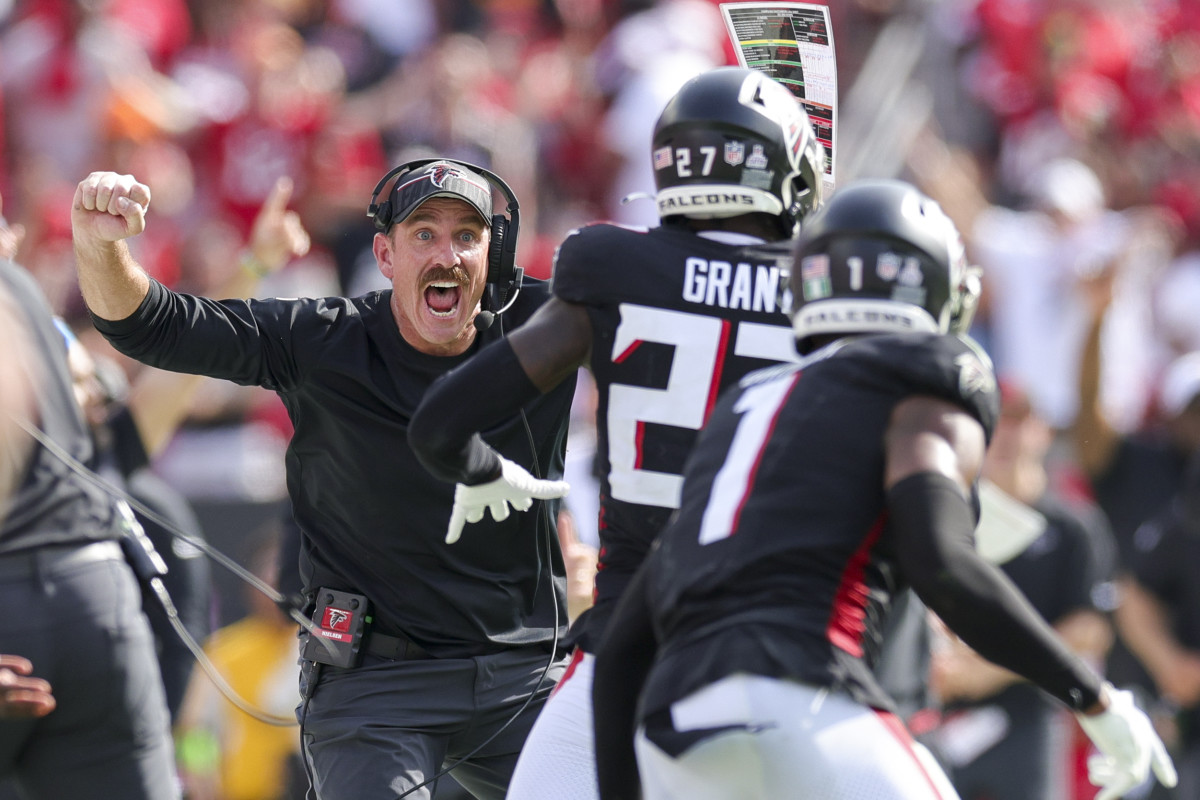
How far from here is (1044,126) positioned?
34.5 feet

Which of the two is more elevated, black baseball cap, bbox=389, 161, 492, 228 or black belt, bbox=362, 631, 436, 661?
black baseball cap, bbox=389, 161, 492, 228

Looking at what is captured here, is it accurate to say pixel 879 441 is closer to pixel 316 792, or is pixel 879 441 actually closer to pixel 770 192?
pixel 770 192

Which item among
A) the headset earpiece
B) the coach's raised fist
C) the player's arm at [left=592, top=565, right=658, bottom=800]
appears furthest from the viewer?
the headset earpiece

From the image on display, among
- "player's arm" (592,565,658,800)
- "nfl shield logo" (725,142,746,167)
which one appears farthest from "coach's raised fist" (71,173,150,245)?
"player's arm" (592,565,658,800)

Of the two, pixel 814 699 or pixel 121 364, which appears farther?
pixel 121 364

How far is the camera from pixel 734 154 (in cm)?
→ 359

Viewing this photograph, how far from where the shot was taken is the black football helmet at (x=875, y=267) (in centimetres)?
309

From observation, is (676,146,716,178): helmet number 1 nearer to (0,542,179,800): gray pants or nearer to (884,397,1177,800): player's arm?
(884,397,1177,800): player's arm

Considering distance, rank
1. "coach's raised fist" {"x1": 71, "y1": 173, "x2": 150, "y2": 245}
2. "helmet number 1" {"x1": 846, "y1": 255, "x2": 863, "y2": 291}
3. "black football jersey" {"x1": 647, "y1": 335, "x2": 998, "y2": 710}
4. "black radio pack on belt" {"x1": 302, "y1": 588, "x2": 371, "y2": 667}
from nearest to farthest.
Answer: "black football jersey" {"x1": 647, "y1": 335, "x2": 998, "y2": 710}
"helmet number 1" {"x1": 846, "y1": 255, "x2": 863, "y2": 291}
"coach's raised fist" {"x1": 71, "y1": 173, "x2": 150, "y2": 245}
"black radio pack on belt" {"x1": 302, "y1": 588, "x2": 371, "y2": 667}

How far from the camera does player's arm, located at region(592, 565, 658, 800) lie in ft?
10.6

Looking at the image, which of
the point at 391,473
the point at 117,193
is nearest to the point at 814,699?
the point at 391,473

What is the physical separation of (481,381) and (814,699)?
3.48 ft

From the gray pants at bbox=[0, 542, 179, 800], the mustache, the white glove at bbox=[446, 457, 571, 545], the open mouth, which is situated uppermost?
the mustache

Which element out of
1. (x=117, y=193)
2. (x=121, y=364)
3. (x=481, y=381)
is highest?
(x=117, y=193)
